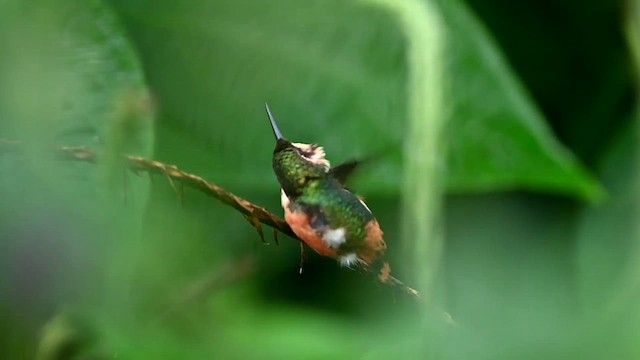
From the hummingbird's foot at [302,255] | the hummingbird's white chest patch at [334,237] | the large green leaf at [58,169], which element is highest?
the hummingbird's white chest patch at [334,237]

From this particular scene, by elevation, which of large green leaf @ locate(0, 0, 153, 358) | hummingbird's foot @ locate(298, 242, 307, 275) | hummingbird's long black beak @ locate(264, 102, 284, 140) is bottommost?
large green leaf @ locate(0, 0, 153, 358)

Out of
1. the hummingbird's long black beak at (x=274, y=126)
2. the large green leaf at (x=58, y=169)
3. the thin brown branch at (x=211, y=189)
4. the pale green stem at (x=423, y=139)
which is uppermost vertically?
the pale green stem at (x=423, y=139)

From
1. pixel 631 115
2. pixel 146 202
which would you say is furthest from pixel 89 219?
pixel 631 115

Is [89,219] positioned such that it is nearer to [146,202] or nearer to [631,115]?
[146,202]

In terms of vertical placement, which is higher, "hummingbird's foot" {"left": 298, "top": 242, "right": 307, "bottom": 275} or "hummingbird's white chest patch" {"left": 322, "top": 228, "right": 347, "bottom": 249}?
"hummingbird's white chest patch" {"left": 322, "top": 228, "right": 347, "bottom": 249}

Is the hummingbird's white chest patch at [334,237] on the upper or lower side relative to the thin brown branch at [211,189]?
upper

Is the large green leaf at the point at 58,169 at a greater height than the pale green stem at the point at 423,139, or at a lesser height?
lesser

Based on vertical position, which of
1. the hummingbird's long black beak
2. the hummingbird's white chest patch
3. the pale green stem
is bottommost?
the hummingbird's white chest patch
